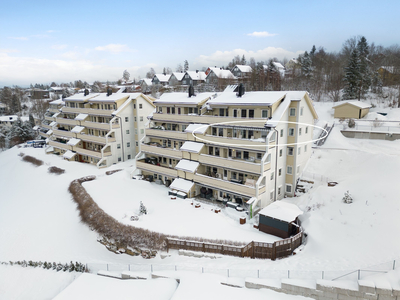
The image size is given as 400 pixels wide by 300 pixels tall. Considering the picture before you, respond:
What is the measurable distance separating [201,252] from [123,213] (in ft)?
35.6

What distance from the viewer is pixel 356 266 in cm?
1739

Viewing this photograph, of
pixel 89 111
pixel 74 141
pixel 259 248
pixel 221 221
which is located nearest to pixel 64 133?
pixel 74 141

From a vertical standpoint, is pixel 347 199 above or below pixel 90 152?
below

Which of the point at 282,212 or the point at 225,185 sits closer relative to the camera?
the point at 282,212

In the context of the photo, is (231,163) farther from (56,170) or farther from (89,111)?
(89,111)

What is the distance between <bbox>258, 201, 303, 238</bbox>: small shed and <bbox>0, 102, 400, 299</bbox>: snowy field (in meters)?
1.09

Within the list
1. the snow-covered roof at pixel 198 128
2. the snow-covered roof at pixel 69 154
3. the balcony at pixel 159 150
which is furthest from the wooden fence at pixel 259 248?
the snow-covered roof at pixel 69 154

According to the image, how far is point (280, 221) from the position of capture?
22.9 meters

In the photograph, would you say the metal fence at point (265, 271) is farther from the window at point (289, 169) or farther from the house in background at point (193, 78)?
the house in background at point (193, 78)

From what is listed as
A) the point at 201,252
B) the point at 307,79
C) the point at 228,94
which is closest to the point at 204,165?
the point at 228,94

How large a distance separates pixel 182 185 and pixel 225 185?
618 centimetres

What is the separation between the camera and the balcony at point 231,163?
27.7 meters

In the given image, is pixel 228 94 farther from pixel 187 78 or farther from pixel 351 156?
pixel 187 78

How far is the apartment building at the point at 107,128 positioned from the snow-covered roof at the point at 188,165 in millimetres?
16573
